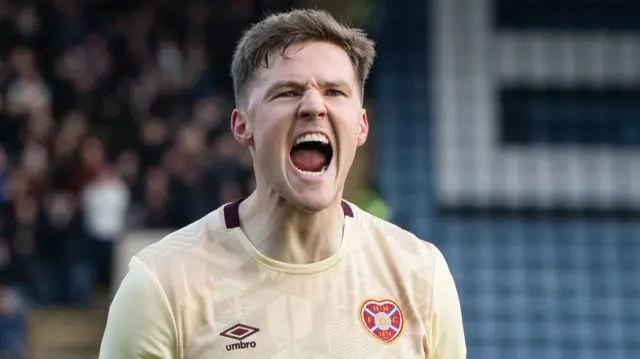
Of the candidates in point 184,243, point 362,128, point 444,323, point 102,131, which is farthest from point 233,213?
point 102,131

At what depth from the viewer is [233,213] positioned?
3.35 m

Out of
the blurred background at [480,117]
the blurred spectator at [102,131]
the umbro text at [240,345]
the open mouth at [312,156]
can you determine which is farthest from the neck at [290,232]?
the blurred background at [480,117]

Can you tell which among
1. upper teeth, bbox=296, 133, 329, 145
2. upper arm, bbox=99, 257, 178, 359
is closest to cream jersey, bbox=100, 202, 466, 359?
upper arm, bbox=99, 257, 178, 359

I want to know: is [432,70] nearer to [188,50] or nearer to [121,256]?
[188,50]

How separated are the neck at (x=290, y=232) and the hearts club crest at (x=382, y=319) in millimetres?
163

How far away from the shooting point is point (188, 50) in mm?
13422

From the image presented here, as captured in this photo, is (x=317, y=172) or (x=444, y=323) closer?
(x=317, y=172)

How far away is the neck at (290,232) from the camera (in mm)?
3250

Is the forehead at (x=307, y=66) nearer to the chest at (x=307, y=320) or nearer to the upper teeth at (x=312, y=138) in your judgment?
the upper teeth at (x=312, y=138)

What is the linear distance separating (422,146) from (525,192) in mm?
1077

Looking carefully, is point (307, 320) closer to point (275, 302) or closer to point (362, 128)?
point (275, 302)

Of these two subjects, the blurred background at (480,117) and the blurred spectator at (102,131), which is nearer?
the blurred spectator at (102,131)

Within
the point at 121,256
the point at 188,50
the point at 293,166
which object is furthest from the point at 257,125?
the point at 188,50

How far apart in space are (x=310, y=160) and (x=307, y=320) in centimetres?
36
